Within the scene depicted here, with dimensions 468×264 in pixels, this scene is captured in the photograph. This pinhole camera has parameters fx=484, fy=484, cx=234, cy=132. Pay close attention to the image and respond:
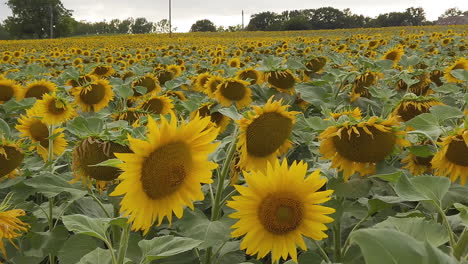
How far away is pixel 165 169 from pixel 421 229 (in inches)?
26.1

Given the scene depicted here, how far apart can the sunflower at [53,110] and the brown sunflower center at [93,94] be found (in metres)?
0.78

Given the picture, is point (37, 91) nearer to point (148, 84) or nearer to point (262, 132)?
point (148, 84)

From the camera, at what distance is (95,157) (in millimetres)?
1523

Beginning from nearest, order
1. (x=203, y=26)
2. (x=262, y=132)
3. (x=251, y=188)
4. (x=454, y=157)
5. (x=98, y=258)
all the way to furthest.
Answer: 1. (x=251, y=188)
2. (x=98, y=258)
3. (x=454, y=157)
4. (x=262, y=132)
5. (x=203, y=26)

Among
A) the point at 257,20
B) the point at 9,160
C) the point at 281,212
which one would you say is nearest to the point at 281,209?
the point at 281,212

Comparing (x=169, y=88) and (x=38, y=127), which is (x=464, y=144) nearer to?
(x=38, y=127)

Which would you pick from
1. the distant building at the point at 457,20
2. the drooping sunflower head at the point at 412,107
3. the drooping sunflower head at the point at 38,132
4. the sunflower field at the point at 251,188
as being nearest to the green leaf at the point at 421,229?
the sunflower field at the point at 251,188

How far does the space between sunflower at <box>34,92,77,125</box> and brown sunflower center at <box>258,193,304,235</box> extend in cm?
159

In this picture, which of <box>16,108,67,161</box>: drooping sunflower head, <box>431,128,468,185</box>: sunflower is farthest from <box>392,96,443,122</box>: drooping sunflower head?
<box>16,108,67,161</box>: drooping sunflower head

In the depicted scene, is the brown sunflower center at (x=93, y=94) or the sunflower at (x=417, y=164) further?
the brown sunflower center at (x=93, y=94)

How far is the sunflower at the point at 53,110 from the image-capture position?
254 centimetres

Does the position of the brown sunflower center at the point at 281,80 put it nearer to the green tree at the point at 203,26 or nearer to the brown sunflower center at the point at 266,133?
the brown sunflower center at the point at 266,133

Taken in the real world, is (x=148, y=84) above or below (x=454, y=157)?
above

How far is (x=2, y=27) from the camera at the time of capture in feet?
215
